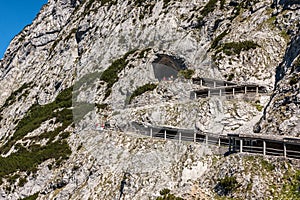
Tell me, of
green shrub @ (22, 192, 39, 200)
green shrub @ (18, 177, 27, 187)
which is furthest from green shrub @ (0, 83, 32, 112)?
green shrub @ (22, 192, 39, 200)

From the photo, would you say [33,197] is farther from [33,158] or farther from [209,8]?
[209,8]

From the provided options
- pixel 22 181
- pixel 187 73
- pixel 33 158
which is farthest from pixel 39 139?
pixel 187 73

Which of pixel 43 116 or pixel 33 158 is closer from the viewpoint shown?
pixel 33 158

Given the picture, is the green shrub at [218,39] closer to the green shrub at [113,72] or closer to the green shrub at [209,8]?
the green shrub at [209,8]

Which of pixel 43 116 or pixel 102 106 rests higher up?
pixel 102 106

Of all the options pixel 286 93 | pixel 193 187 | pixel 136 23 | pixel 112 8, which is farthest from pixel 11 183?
pixel 112 8

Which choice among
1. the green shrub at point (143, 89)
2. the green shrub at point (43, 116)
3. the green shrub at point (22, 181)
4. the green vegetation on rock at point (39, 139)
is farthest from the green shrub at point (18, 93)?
the green shrub at point (143, 89)

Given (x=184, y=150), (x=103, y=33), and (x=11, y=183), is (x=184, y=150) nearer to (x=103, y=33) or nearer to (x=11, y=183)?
(x=11, y=183)

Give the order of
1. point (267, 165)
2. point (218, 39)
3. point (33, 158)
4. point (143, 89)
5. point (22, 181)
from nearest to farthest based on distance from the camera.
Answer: point (267, 165) < point (22, 181) < point (33, 158) < point (143, 89) < point (218, 39)
